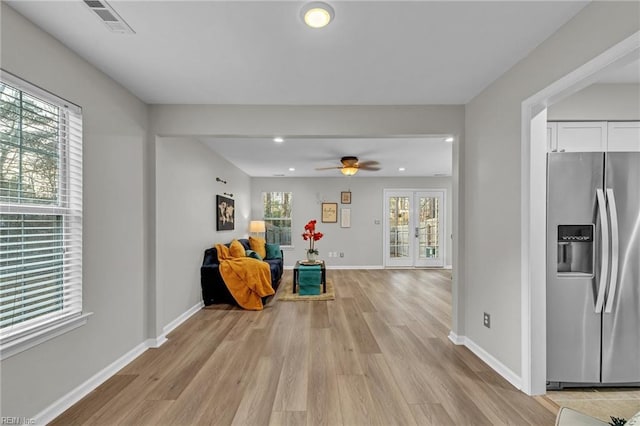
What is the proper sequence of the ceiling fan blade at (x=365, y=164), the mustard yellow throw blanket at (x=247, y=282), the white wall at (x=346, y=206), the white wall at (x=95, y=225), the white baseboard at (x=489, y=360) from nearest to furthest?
the white wall at (x=95, y=225)
the white baseboard at (x=489, y=360)
the mustard yellow throw blanket at (x=247, y=282)
the ceiling fan blade at (x=365, y=164)
the white wall at (x=346, y=206)

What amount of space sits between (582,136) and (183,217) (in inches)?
169

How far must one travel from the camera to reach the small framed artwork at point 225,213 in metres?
5.06

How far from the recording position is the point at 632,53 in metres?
1.46

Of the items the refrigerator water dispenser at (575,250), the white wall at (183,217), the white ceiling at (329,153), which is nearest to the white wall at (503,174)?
the refrigerator water dispenser at (575,250)

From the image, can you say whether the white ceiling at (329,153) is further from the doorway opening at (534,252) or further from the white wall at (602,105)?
the doorway opening at (534,252)

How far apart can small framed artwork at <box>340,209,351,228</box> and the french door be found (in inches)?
39.2

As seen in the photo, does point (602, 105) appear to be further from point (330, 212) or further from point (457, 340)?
point (330, 212)

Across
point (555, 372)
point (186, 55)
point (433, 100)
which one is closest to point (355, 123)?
point (433, 100)

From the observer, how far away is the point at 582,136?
2447 mm

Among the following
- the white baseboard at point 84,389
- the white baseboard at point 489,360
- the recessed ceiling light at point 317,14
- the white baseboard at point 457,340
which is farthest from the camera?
the white baseboard at point 457,340

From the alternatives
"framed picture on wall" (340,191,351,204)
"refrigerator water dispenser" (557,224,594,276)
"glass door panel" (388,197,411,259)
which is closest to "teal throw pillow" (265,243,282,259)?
"framed picture on wall" (340,191,351,204)

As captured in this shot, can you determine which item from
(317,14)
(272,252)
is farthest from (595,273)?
(272,252)

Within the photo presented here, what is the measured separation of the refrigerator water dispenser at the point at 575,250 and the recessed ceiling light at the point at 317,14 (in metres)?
2.23

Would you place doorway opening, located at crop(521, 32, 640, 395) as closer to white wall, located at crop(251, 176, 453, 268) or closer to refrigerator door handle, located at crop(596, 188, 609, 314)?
refrigerator door handle, located at crop(596, 188, 609, 314)
